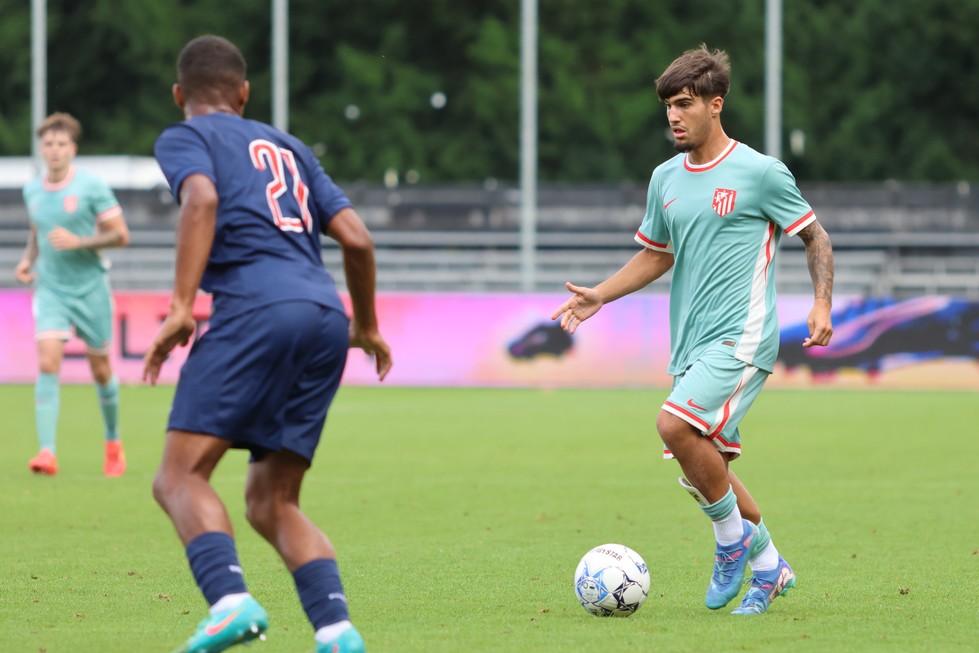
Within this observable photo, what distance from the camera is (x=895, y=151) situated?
4497cm

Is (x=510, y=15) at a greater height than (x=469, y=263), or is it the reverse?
(x=510, y=15)

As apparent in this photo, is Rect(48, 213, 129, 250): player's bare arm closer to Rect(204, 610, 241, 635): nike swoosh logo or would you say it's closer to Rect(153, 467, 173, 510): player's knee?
Rect(153, 467, 173, 510): player's knee

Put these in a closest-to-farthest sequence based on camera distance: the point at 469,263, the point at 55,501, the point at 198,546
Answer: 1. the point at 198,546
2. the point at 55,501
3. the point at 469,263

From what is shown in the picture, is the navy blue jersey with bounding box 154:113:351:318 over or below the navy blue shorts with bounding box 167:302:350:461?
over

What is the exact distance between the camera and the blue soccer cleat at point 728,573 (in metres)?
6.54

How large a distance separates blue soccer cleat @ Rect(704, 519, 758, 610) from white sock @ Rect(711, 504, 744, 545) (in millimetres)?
17

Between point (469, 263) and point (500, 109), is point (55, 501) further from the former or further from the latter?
point (500, 109)

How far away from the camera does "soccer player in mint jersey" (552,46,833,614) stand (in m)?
6.48

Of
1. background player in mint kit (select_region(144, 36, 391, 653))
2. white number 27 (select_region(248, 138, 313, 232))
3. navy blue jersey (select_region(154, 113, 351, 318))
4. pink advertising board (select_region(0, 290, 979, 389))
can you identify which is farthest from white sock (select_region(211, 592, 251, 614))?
pink advertising board (select_region(0, 290, 979, 389))

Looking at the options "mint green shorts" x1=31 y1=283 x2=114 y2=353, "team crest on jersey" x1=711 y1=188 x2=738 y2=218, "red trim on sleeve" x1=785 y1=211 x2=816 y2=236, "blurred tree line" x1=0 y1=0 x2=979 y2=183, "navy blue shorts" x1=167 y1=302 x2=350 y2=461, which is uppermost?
"blurred tree line" x1=0 y1=0 x2=979 y2=183

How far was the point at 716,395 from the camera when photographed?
6441 millimetres

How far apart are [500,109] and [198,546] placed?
1536 inches

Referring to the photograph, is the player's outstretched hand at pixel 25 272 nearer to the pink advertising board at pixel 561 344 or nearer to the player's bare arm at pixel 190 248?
the player's bare arm at pixel 190 248

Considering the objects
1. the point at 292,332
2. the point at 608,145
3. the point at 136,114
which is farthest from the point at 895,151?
the point at 292,332
